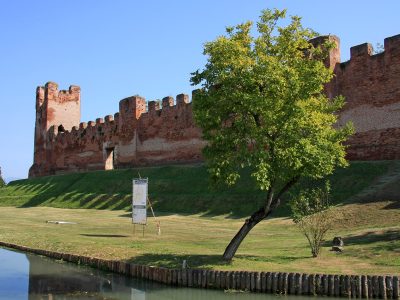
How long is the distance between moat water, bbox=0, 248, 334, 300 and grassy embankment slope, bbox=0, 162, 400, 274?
3.55 feet

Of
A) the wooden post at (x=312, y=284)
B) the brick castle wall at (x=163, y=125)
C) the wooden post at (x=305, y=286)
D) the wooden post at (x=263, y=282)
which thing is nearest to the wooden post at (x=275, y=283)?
the wooden post at (x=263, y=282)

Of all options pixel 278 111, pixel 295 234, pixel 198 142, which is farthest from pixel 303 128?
pixel 198 142

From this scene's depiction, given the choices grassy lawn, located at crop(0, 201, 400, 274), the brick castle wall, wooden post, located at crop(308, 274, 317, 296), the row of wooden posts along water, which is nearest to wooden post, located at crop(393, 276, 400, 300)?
the row of wooden posts along water

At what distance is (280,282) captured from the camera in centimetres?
1031

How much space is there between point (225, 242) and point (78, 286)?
5982 millimetres

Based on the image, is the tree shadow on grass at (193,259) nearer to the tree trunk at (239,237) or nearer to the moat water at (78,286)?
the tree trunk at (239,237)

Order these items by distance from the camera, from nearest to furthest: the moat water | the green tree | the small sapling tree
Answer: the moat water, the green tree, the small sapling tree

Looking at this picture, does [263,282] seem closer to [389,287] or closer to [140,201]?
[389,287]

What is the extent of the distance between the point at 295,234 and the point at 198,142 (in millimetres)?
18566

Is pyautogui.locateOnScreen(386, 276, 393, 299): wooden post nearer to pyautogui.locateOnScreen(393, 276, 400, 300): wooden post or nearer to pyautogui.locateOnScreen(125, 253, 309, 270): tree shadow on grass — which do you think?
pyautogui.locateOnScreen(393, 276, 400, 300): wooden post

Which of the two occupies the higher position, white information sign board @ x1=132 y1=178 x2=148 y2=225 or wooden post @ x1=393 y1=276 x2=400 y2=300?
white information sign board @ x1=132 y1=178 x2=148 y2=225

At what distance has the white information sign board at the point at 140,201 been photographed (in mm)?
19219

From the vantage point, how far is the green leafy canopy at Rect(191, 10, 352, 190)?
38.6 ft

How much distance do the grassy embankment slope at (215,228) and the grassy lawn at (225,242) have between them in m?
0.02
